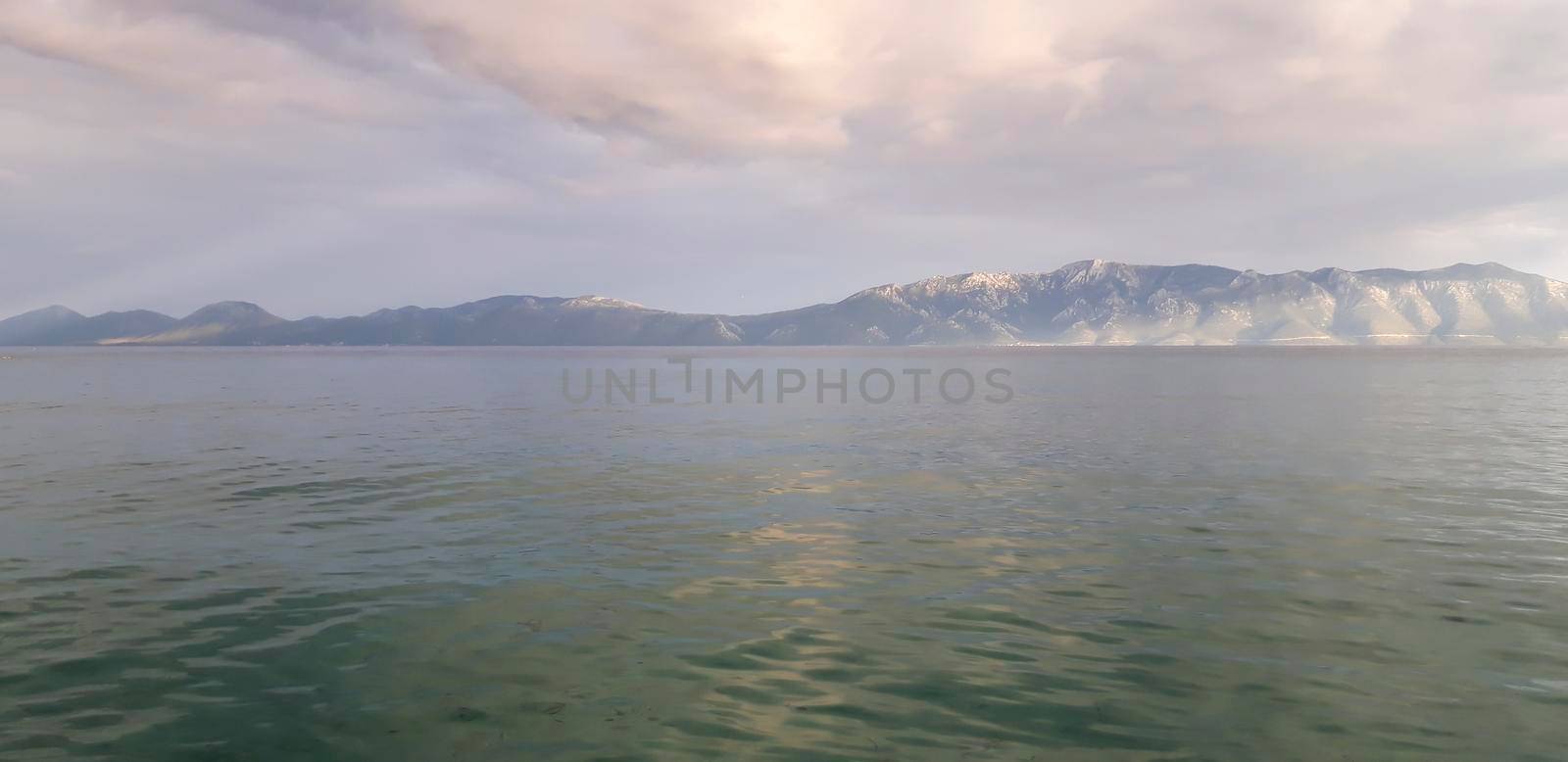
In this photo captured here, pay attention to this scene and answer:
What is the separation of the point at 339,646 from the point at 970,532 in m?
16.9

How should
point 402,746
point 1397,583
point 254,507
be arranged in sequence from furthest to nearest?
point 254,507, point 1397,583, point 402,746

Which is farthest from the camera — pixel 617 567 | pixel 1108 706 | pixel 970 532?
pixel 970 532

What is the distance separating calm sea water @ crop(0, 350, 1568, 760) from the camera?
12508mm

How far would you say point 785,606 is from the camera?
18391 millimetres

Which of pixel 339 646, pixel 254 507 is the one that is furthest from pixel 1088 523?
pixel 254 507

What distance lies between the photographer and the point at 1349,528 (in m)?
25.9

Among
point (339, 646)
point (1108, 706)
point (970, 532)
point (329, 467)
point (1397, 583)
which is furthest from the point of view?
point (329, 467)

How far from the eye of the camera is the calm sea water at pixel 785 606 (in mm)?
12508

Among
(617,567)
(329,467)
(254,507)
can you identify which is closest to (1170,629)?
(617,567)

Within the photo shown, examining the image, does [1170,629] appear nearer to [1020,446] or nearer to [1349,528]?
[1349,528]

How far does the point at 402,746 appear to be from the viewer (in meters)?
11.9

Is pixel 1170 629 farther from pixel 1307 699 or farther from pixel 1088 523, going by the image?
pixel 1088 523

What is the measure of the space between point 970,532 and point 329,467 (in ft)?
97.4

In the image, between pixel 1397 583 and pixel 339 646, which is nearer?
pixel 339 646
